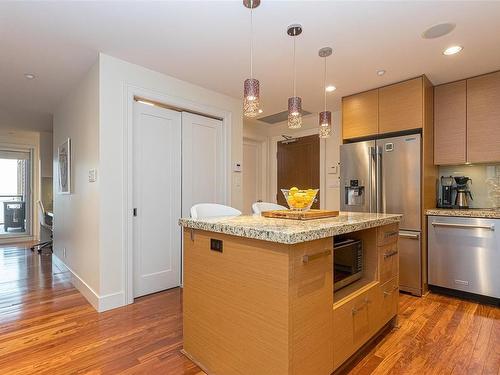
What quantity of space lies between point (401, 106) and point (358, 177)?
2.98 ft

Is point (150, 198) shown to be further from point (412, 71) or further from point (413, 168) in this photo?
point (412, 71)

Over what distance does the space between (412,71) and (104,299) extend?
3763 mm

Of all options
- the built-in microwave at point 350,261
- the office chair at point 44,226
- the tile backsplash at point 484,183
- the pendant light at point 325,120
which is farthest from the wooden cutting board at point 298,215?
the office chair at point 44,226

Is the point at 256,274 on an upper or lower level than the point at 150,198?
lower

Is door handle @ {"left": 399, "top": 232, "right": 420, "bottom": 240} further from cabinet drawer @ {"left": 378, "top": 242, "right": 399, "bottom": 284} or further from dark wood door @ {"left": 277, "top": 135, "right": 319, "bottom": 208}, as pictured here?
dark wood door @ {"left": 277, "top": 135, "right": 319, "bottom": 208}

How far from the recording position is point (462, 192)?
3146 mm

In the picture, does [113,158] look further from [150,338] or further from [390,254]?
[390,254]

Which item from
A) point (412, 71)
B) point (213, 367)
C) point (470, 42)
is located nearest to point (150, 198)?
point (213, 367)

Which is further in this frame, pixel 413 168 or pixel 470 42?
pixel 413 168

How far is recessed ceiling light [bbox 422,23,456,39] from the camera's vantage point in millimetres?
2086

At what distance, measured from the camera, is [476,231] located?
270 centimetres

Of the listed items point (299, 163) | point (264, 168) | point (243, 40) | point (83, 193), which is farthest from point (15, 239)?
point (243, 40)

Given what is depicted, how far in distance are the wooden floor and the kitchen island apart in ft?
0.79

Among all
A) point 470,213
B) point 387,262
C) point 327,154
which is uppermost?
point 327,154
